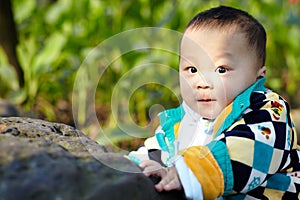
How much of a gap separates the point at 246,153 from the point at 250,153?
1cm

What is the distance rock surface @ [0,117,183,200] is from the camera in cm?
147

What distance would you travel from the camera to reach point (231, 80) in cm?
192

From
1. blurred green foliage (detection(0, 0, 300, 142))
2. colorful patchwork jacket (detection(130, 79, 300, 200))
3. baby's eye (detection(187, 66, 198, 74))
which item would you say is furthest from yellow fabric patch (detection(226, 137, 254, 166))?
blurred green foliage (detection(0, 0, 300, 142))

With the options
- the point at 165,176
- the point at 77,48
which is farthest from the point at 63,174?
the point at 77,48

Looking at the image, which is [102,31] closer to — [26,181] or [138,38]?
[138,38]

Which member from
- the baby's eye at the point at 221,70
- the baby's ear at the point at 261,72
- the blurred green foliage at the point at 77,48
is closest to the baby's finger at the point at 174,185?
the baby's eye at the point at 221,70

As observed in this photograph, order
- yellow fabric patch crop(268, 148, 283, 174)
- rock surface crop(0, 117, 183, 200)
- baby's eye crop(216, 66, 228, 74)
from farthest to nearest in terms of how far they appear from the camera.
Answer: baby's eye crop(216, 66, 228, 74) < yellow fabric patch crop(268, 148, 283, 174) < rock surface crop(0, 117, 183, 200)

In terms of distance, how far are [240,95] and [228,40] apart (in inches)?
6.2

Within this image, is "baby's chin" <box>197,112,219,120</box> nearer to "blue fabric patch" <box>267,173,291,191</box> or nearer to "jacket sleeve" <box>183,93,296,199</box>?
"jacket sleeve" <box>183,93,296,199</box>

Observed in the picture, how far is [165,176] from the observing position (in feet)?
5.57

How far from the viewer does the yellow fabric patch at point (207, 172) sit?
1661 mm

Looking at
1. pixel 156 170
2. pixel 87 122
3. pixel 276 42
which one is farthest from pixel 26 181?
pixel 276 42

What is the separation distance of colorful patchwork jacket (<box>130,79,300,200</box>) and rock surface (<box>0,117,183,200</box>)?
0.11 m

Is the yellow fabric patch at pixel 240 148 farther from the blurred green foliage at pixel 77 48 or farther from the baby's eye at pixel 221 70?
the blurred green foliage at pixel 77 48
